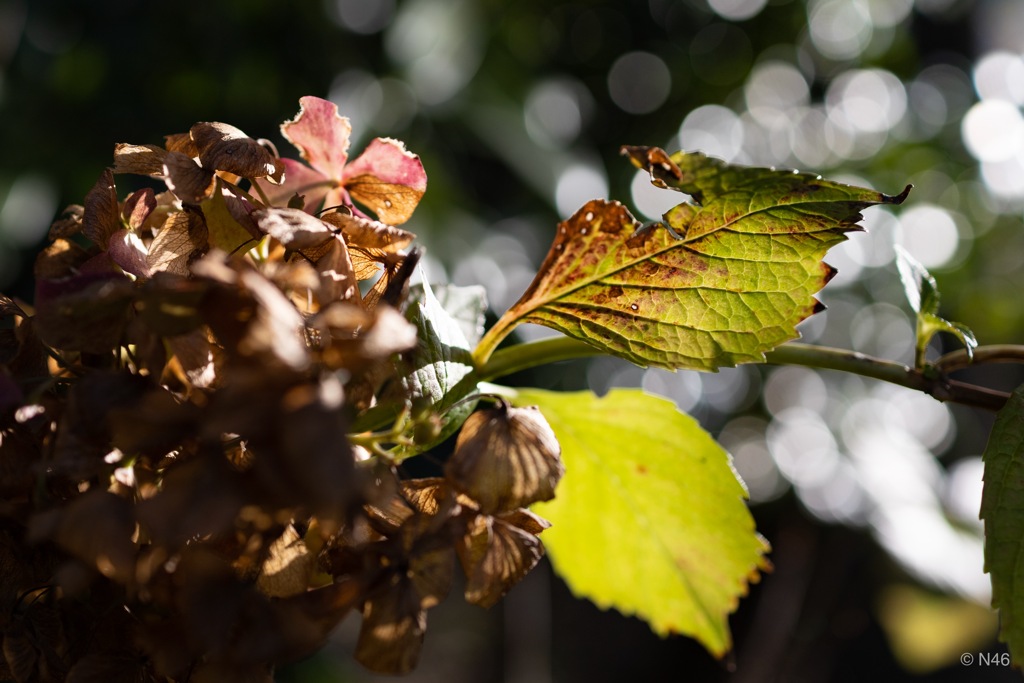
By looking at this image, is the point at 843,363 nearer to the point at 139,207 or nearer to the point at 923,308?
the point at 923,308

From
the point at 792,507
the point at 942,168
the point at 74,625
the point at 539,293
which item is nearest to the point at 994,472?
the point at 539,293

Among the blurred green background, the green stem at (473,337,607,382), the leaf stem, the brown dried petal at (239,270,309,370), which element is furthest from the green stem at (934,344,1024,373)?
the blurred green background

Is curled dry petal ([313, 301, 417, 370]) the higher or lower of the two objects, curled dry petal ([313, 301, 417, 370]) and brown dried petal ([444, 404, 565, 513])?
the higher

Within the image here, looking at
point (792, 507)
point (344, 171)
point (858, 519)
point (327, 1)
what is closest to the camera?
point (344, 171)

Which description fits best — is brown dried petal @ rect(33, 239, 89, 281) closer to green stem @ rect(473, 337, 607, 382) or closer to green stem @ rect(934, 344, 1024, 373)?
green stem @ rect(473, 337, 607, 382)

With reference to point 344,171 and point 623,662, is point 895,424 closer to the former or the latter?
point 623,662

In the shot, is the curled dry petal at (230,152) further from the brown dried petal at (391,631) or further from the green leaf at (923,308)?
the green leaf at (923,308)
